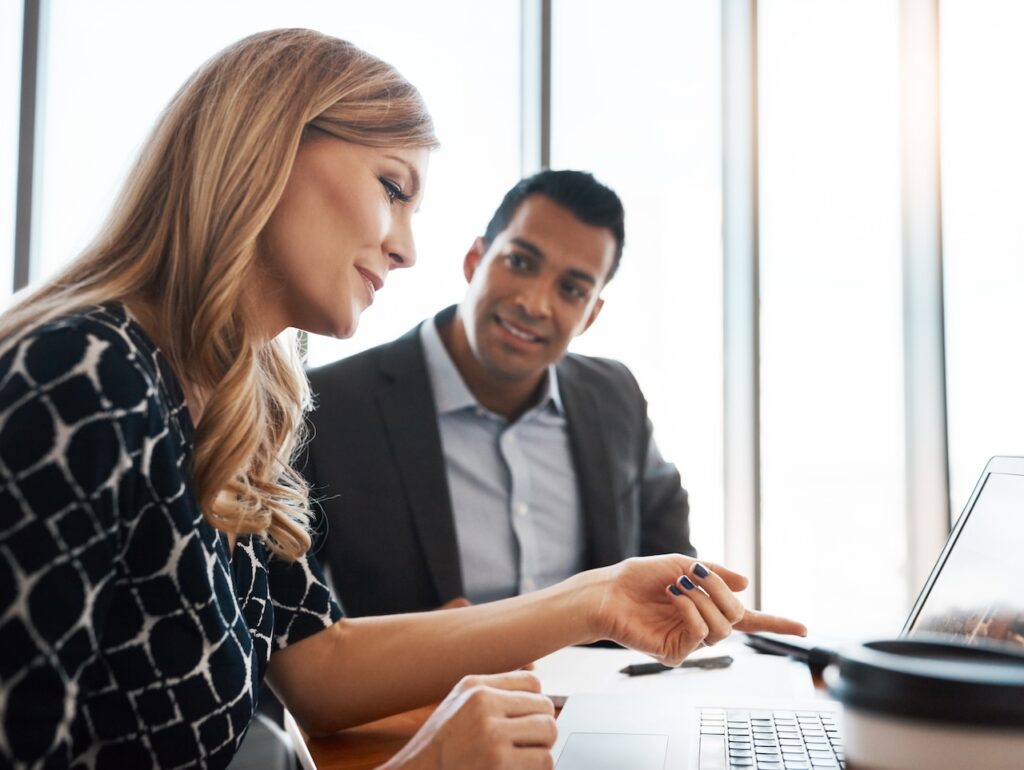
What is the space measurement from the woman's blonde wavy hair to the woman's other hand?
1.00 ft

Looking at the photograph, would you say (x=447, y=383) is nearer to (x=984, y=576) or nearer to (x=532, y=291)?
(x=532, y=291)

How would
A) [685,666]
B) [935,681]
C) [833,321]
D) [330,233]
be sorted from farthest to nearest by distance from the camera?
[833,321]
[685,666]
[330,233]
[935,681]

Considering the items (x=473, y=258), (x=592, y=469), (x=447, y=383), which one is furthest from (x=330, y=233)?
(x=473, y=258)

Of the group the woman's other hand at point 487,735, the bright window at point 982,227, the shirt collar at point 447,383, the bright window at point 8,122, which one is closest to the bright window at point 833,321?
the bright window at point 982,227

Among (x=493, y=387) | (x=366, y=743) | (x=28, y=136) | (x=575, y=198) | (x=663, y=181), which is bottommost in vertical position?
(x=366, y=743)

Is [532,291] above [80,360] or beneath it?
above

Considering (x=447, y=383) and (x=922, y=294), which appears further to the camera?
(x=922, y=294)

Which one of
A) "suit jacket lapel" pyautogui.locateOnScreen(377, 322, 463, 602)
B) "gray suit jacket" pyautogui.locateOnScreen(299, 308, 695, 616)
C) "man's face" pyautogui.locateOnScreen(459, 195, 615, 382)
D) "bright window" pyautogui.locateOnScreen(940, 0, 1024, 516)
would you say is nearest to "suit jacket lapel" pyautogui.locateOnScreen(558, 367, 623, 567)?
"gray suit jacket" pyautogui.locateOnScreen(299, 308, 695, 616)

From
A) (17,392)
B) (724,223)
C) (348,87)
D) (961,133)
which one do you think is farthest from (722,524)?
(17,392)

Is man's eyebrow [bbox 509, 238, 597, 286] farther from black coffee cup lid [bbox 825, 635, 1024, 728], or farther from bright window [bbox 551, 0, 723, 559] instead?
black coffee cup lid [bbox 825, 635, 1024, 728]

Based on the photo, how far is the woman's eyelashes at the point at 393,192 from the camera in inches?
44.2

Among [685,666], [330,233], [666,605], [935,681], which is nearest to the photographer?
[935,681]

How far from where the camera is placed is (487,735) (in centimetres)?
83

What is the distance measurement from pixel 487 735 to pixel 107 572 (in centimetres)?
37
